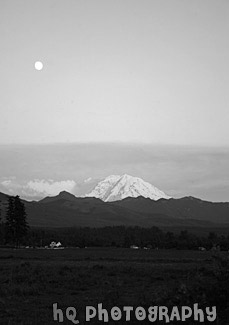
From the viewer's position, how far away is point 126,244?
106 meters

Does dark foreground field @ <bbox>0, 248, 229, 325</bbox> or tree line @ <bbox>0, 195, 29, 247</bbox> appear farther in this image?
tree line @ <bbox>0, 195, 29, 247</bbox>

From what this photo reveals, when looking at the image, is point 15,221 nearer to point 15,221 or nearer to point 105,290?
point 15,221

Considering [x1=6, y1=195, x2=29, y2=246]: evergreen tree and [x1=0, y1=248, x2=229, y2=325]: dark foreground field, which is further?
[x1=6, y1=195, x2=29, y2=246]: evergreen tree

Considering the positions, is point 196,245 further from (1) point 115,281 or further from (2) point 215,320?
(2) point 215,320

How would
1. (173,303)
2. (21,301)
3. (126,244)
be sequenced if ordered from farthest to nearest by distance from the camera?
(126,244) → (21,301) → (173,303)

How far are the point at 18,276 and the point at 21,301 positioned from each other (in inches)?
311

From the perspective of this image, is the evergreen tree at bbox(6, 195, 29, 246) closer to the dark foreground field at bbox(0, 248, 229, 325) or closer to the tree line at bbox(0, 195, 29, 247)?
the tree line at bbox(0, 195, 29, 247)

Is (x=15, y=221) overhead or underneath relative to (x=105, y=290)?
overhead

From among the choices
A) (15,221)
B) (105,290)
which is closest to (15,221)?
(15,221)

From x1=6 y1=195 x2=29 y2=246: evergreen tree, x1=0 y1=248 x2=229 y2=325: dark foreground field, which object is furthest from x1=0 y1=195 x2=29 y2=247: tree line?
x1=0 y1=248 x2=229 y2=325: dark foreground field

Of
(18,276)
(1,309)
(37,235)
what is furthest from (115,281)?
(37,235)

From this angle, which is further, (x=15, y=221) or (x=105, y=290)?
(x=15, y=221)

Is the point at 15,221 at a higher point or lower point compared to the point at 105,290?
higher

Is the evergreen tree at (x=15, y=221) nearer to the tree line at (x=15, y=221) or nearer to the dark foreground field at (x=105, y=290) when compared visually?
Result: the tree line at (x=15, y=221)
